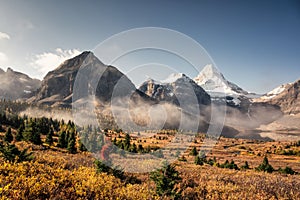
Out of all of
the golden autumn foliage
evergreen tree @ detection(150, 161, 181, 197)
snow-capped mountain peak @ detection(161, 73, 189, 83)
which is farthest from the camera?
snow-capped mountain peak @ detection(161, 73, 189, 83)

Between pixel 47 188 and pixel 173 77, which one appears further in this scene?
pixel 173 77

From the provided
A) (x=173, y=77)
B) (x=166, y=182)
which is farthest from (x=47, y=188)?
(x=173, y=77)

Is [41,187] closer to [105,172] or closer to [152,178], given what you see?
[105,172]

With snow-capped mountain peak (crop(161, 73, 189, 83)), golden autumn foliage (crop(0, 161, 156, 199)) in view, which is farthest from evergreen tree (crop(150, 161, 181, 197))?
snow-capped mountain peak (crop(161, 73, 189, 83))

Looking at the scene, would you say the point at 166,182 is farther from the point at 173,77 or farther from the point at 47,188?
the point at 47,188

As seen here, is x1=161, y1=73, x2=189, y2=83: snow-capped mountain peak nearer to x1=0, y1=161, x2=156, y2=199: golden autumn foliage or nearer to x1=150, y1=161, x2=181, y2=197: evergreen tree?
x1=150, y1=161, x2=181, y2=197: evergreen tree

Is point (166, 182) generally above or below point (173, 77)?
below

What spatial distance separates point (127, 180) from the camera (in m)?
15.3

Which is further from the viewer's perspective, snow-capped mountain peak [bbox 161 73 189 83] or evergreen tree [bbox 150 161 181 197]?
snow-capped mountain peak [bbox 161 73 189 83]

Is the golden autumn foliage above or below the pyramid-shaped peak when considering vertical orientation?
below

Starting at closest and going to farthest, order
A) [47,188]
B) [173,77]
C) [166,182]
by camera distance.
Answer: [47,188]
[166,182]
[173,77]

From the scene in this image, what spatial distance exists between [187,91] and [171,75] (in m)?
1.53

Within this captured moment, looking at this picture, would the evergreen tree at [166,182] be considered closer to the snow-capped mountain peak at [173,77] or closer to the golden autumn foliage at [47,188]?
the golden autumn foliage at [47,188]

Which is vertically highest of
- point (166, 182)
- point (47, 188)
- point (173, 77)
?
point (173, 77)
